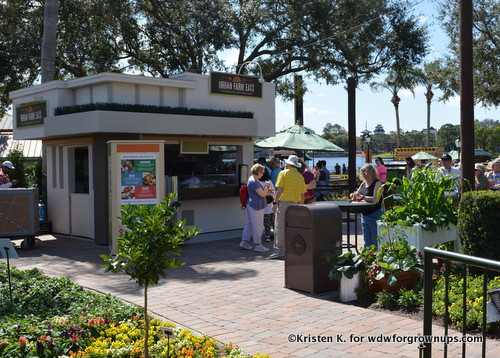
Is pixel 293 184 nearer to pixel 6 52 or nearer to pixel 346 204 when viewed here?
pixel 346 204

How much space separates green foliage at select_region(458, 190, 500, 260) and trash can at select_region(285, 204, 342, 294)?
63.2 inches

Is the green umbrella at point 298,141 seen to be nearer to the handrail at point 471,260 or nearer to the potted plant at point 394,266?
the potted plant at point 394,266

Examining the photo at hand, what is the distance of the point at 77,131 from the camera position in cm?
1205

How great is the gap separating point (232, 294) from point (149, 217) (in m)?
3.35

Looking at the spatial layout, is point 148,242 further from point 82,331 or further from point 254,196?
point 254,196

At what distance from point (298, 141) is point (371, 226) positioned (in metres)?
8.70

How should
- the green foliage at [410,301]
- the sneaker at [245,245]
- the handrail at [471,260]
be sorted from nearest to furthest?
the handrail at [471,260] < the green foliage at [410,301] < the sneaker at [245,245]

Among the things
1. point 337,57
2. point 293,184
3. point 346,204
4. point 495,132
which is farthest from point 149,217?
point 495,132

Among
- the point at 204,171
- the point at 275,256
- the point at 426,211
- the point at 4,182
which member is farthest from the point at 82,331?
the point at 4,182

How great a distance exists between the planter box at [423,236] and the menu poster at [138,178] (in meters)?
4.90

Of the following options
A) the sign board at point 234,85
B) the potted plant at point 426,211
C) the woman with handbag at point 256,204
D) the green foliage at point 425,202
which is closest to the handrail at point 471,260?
the potted plant at point 426,211

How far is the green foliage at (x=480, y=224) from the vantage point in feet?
23.1

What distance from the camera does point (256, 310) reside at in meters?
6.87

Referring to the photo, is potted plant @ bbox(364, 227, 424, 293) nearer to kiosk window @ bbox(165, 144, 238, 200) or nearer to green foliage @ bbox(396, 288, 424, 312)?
green foliage @ bbox(396, 288, 424, 312)
